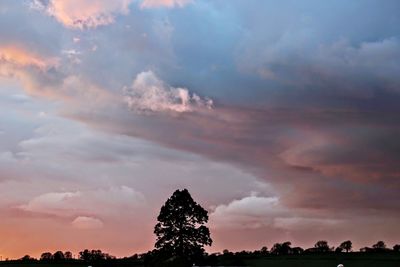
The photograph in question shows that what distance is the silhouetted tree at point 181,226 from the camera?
90.1 meters

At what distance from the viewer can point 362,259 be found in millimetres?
108750

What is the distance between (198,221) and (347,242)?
10866 centimetres

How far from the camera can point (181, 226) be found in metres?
90.6

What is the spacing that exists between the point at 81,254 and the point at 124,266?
46.0 m

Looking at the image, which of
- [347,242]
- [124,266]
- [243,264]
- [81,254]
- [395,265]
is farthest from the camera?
[347,242]

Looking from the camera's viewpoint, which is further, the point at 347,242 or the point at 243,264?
the point at 347,242

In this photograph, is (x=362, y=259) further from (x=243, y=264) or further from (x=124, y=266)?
(x=124, y=266)

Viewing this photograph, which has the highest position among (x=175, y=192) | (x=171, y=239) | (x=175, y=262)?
(x=175, y=192)

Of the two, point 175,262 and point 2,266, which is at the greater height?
point 2,266

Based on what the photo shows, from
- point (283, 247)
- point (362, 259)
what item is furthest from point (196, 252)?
point (283, 247)

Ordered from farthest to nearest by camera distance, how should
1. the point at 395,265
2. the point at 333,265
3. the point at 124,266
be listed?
1. the point at 124,266
2. the point at 333,265
3. the point at 395,265

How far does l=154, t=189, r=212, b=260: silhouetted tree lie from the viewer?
9012 centimetres

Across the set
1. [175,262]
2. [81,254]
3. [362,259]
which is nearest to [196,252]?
[175,262]

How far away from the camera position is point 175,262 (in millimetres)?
67188
